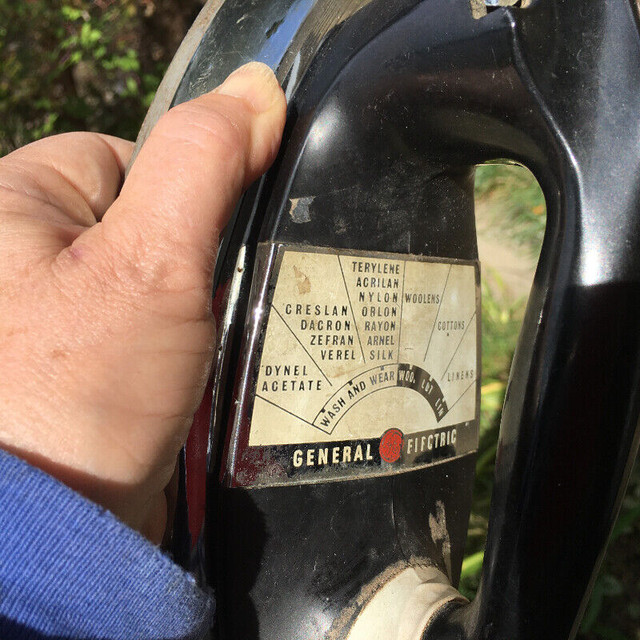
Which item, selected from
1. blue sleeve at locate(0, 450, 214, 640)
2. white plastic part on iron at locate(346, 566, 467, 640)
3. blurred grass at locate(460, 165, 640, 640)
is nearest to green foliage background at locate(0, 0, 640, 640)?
blurred grass at locate(460, 165, 640, 640)

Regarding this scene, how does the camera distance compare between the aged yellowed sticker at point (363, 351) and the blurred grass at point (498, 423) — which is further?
the blurred grass at point (498, 423)

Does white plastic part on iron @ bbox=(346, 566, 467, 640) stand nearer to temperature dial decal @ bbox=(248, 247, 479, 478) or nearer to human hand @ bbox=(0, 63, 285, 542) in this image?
temperature dial decal @ bbox=(248, 247, 479, 478)

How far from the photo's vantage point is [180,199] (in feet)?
1.72

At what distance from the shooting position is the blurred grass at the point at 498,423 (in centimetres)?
116

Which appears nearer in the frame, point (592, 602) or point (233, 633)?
point (233, 633)

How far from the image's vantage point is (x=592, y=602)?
111 centimetres

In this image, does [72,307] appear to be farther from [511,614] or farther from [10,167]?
[511,614]

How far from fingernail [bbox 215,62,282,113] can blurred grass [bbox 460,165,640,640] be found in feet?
2.80

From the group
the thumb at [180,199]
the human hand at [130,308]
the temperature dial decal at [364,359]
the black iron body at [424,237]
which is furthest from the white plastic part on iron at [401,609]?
the thumb at [180,199]

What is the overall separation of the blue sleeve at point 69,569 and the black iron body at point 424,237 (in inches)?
4.9

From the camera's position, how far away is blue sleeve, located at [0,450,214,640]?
43 centimetres

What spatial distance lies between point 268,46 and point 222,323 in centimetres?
26

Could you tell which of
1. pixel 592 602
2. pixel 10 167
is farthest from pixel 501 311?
pixel 10 167

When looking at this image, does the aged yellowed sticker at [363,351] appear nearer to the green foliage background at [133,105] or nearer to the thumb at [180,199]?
the thumb at [180,199]
